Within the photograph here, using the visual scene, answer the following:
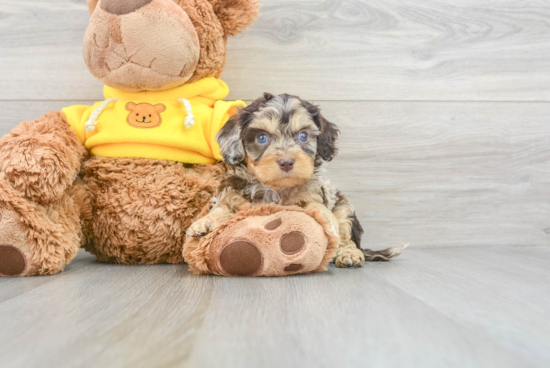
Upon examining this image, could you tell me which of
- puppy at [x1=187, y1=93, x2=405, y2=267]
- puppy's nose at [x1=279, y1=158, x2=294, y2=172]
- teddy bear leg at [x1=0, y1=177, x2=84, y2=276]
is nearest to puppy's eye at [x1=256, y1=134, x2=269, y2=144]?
puppy at [x1=187, y1=93, x2=405, y2=267]

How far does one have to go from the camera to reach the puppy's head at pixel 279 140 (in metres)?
1.51

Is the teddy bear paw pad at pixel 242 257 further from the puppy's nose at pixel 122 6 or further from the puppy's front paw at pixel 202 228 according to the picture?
the puppy's nose at pixel 122 6

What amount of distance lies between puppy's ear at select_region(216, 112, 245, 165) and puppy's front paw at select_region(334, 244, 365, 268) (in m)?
0.52

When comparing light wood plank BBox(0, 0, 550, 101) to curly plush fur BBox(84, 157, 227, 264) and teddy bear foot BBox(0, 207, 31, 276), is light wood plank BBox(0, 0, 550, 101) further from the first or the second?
teddy bear foot BBox(0, 207, 31, 276)

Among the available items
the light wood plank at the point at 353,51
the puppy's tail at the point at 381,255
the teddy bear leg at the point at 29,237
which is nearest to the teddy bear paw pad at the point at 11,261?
the teddy bear leg at the point at 29,237

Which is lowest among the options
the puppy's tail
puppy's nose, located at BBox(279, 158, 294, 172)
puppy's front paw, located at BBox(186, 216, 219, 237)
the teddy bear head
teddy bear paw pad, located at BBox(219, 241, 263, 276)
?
the puppy's tail

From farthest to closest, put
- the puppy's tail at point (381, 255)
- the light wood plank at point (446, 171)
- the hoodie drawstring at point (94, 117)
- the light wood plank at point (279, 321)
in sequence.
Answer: the light wood plank at point (446, 171) < the puppy's tail at point (381, 255) < the hoodie drawstring at point (94, 117) < the light wood plank at point (279, 321)

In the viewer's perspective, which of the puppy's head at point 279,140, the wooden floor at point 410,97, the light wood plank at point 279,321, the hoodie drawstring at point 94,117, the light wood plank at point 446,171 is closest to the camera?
the light wood plank at point 279,321

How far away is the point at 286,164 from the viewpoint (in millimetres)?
1483

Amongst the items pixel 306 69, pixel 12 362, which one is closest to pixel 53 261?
pixel 12 362

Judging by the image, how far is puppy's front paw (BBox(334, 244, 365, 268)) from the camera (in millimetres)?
1701

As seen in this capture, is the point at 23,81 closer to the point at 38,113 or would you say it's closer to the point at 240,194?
the point at 38,113

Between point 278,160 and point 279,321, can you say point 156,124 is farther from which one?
point 279,321

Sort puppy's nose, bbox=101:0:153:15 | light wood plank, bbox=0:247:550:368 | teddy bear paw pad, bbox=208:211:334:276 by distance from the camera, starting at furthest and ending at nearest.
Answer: puppy's nose, bbox=101:0:153:15
teddy bear paw pad, bbox=208:211:334:276
light wood plank, bbox=0:247:550:368
